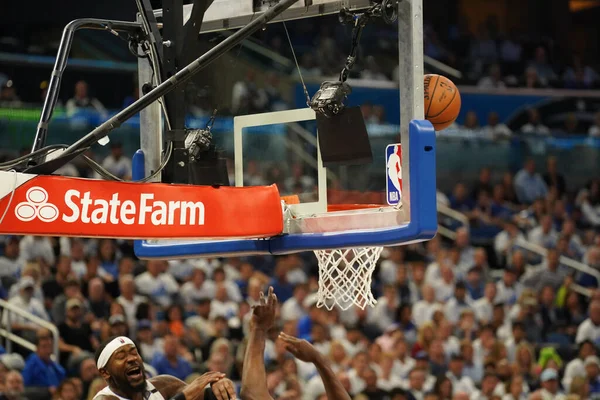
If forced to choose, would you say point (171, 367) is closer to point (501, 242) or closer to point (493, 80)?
point (501, 242)

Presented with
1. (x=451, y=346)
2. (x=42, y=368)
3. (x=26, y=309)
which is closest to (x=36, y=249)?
(x=26, y=309)

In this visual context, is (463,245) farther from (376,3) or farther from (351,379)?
(376,3)

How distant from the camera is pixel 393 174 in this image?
4832mm

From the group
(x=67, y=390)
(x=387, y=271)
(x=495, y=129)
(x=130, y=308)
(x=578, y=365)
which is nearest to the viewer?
(x=67, y=390)

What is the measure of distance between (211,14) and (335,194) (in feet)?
3.78

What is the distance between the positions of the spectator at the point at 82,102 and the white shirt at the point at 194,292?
211cm

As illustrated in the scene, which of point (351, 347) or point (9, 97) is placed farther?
point (9, 97)

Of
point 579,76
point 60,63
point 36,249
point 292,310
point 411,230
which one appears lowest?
point 292,310

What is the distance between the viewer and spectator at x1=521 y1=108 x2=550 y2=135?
48.3ft

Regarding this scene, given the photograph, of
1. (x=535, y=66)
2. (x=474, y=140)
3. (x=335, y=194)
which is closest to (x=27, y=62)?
(x=474, y=140)

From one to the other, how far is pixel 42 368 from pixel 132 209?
4.46m

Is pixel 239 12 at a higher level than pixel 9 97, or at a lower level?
higher

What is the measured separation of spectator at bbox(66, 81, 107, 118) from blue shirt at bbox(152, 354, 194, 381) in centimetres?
292

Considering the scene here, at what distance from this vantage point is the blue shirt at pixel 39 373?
8477 millimetres
